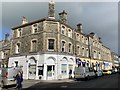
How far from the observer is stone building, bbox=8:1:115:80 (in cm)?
2959

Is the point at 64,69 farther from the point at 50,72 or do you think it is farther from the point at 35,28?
the point at 35,28

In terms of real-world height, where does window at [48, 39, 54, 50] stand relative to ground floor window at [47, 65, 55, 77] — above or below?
above

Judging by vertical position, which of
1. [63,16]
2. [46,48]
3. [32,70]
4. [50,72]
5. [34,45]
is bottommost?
[50,72]

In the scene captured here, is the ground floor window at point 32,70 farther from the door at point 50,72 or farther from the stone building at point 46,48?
the door at point 50,72

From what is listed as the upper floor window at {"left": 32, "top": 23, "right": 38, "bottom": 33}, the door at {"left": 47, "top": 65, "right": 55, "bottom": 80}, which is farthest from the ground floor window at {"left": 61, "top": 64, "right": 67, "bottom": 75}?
the upper floor window at {"left": 32, "top": 23, "right": 38, "bottom": 33}

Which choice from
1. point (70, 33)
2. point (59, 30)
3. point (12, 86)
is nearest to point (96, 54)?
point (70, 33)

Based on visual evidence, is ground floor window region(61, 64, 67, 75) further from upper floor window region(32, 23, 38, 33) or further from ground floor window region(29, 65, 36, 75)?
upper floor window region(32, 23, 38, 33)

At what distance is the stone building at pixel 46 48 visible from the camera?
97.1 ft

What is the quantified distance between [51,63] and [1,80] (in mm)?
12353

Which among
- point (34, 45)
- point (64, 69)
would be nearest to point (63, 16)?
point (34, 45)

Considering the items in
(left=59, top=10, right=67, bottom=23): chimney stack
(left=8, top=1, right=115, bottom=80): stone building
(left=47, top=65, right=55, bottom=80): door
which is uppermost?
→ (left=59, top=10, right=67, bottom=23): chimney stack

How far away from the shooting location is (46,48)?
1162 inches

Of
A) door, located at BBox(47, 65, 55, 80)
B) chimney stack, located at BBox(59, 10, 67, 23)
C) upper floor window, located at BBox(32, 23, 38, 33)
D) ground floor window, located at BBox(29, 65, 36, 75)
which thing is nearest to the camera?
door, located at BBox(47, 65, 55, 80)

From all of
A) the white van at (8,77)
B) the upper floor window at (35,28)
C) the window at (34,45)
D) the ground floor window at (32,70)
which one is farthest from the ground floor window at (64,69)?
the white van at (8,77)
